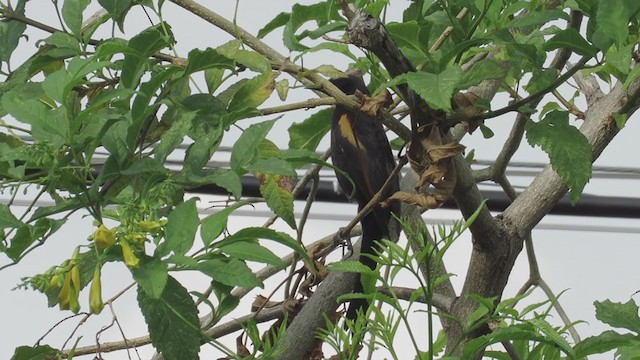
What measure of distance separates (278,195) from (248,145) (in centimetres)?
31

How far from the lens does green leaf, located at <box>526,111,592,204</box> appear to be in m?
1.19

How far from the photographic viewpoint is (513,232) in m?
1.44

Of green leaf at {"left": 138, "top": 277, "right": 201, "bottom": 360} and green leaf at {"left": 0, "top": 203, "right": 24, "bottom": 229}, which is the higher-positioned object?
green leaf at {"left": 0, "top": 203, "right": 24, "bottom": 229}

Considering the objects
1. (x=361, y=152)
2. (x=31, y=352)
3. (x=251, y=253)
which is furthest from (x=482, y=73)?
(x=361, y=152)

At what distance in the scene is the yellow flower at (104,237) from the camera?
37.2 inches

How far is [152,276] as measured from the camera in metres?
0.92

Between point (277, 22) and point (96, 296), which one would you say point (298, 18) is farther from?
point (96, 296)

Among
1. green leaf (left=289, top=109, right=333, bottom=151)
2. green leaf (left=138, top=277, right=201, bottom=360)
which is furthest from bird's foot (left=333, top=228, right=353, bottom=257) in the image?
green leaf (left=138, top=277, right=201, bottom=360)

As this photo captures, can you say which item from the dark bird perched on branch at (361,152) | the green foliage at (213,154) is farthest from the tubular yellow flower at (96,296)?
the dark bird perched on branch at (361,152)

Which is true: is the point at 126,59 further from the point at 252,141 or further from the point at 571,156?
the point at 571,156

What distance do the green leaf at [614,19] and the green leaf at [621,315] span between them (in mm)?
341

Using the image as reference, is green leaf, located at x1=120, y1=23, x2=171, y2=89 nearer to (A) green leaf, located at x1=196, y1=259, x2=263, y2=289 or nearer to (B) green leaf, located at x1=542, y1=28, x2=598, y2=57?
(A) green leaf, located at x1=196, y1=259, x2=263, y2=289

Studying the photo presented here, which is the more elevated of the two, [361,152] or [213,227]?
[361,152]

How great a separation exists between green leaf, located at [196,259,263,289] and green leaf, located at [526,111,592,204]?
0.38m
